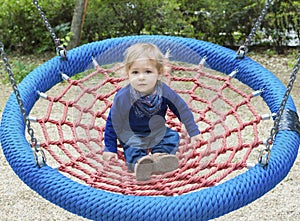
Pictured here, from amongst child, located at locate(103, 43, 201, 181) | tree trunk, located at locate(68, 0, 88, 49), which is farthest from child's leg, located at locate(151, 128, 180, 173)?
tree trunk, located at locate(68, 0, 88, 49)

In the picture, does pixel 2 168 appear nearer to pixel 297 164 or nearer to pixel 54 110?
pixel 54 110

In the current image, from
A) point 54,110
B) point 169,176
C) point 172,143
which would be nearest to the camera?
point 169,176

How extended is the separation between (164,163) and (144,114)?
24 cm


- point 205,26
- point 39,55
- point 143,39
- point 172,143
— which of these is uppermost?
point 143,39

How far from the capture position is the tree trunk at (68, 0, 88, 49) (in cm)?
438

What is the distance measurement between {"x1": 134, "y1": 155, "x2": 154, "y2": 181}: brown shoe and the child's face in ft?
0.90

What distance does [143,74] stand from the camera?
1.98 meters

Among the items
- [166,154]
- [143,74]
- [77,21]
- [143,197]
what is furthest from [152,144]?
[77,21]

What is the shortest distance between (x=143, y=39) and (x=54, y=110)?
66.0 inches

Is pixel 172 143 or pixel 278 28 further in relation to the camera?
pixel 278 28

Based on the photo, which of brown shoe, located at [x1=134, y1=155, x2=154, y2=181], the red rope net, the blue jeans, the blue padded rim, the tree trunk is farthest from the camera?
the tree trunk

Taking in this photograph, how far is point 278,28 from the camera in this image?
4984 mm

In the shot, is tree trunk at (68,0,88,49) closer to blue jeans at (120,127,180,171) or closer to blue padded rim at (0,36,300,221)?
blue padded rim at (0,36,300,221)

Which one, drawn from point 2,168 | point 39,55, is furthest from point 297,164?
point 39,55
